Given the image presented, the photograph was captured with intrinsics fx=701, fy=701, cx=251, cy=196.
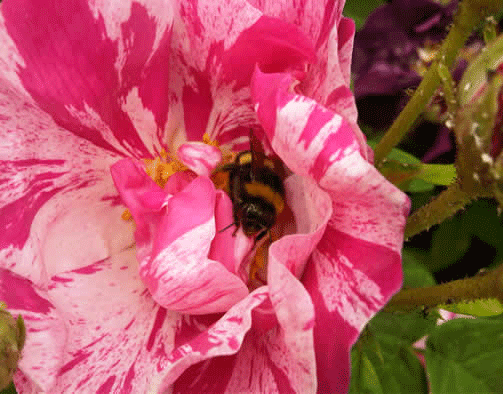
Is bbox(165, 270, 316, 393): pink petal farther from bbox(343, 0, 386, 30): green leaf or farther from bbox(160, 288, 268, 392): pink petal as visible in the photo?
bbox(343, 0, 386, 30): green leaf

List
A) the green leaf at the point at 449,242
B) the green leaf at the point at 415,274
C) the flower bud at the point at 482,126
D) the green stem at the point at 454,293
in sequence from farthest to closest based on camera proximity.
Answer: the green leaf at the point at 449,242, the green leaf at the point at 415,274, the green stem at the point at 454,293, the flower bud at the point at 482,126

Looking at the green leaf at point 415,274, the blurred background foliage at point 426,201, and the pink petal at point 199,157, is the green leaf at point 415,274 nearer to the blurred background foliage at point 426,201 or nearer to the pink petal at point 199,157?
the blurred background foliage at point 426,201

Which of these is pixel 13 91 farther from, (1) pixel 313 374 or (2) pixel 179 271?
(1) pixel 313 374

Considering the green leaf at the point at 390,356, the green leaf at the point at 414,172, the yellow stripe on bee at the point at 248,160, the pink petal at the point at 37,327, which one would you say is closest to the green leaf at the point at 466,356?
the green leaf at the point at 390,356

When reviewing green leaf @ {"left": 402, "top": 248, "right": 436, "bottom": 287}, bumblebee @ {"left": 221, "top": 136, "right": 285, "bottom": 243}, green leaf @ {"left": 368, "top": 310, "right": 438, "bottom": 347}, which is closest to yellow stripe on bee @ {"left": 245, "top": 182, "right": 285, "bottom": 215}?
bumblebee @ {"left": 221, "top": 136, "right": 285, "bottom": 243}

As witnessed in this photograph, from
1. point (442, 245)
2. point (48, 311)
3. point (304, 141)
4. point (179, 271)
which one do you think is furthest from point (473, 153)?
point (442, 245)

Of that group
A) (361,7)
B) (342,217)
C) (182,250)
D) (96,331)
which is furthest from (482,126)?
(361,7)

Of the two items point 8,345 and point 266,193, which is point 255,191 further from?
point 8,345
